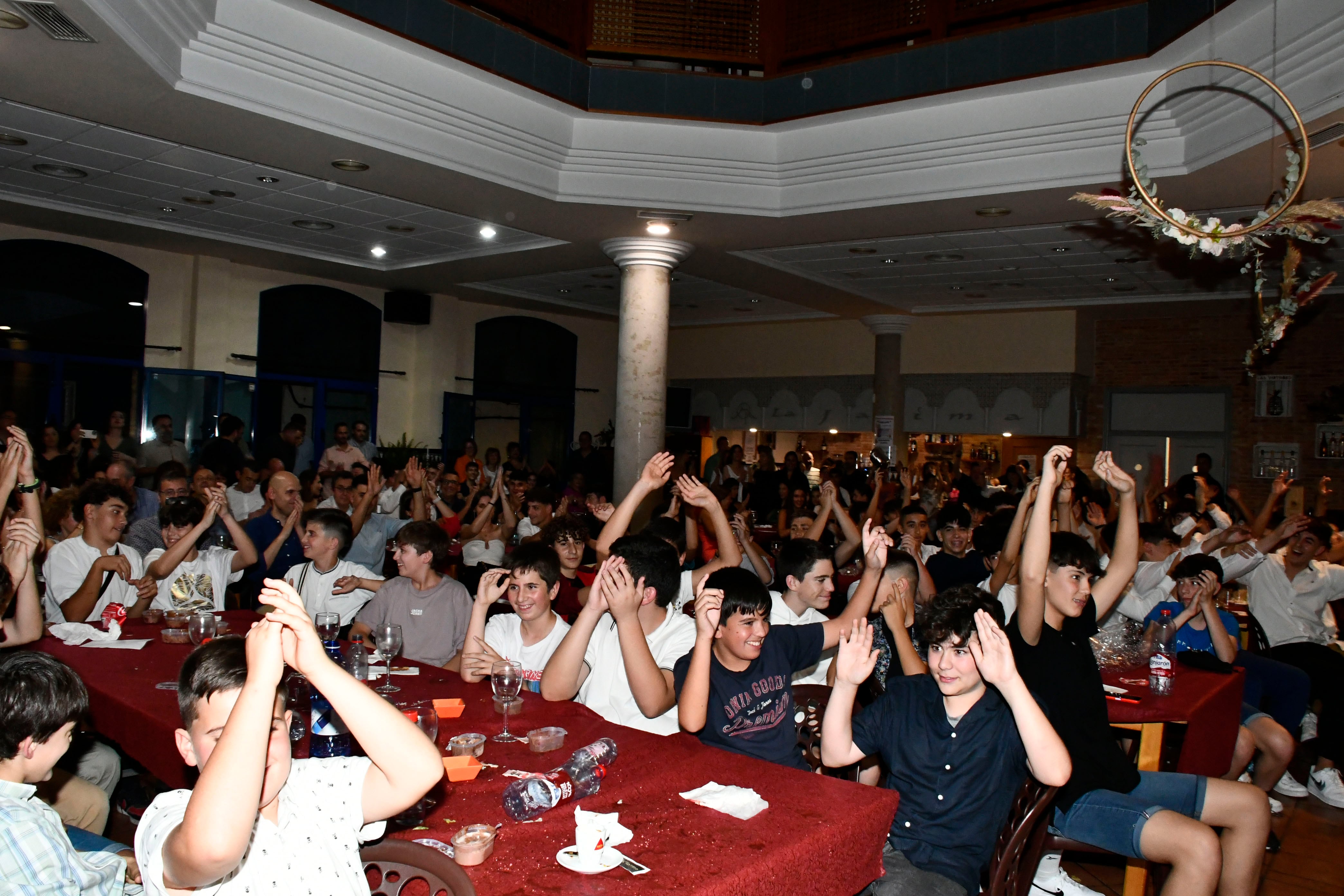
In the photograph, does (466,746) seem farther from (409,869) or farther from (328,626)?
(328,626)

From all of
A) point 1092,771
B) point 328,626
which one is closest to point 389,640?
point 328,626

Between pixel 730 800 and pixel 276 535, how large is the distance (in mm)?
4579

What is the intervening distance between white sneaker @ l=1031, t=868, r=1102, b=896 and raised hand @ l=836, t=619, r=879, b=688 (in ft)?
4.06

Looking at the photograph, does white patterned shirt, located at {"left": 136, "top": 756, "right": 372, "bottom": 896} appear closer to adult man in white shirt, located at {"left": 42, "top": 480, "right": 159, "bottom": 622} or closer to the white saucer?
the white saucer

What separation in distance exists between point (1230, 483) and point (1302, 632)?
7782 millimetres

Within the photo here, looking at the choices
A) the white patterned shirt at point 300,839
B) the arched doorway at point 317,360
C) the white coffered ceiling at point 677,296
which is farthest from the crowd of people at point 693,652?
the white coffered ceiling at point 677,296

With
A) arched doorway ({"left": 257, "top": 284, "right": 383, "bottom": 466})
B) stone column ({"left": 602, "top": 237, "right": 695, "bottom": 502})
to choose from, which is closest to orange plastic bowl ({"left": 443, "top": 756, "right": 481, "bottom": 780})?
stone column ({"left": 602, "top": 237, "right": 695, "bottom": 502})

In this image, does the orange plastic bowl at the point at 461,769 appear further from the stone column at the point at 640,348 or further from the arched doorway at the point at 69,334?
the arched doorway at the point at 69,334

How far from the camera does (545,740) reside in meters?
2.60

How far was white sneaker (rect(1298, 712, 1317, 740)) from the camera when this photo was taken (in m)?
5.34

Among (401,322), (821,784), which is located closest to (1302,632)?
(821,784)

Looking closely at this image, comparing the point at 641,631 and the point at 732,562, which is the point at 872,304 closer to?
the point at 732,562

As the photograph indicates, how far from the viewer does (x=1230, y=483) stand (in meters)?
12.3

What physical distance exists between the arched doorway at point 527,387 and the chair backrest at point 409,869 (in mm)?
11387
